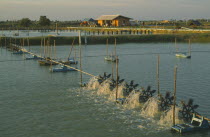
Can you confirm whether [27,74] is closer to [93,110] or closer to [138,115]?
[93,110]

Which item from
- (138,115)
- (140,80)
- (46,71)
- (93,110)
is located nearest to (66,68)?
(46,71)

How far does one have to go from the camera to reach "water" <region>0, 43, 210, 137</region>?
19.1 m

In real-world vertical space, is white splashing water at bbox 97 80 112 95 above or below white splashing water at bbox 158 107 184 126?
above

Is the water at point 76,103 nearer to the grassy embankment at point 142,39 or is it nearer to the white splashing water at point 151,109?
the white splashing water at point 151,109

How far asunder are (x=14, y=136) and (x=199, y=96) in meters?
15.6

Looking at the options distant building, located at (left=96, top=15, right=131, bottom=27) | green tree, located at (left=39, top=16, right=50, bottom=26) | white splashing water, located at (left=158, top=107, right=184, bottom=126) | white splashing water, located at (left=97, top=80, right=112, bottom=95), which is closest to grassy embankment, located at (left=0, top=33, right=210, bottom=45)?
distant building, located at (left=96, top=15, right=131, bottom=27)

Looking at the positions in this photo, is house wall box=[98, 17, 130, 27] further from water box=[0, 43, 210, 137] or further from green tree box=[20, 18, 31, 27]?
water box=[0, 43, 210, 137]

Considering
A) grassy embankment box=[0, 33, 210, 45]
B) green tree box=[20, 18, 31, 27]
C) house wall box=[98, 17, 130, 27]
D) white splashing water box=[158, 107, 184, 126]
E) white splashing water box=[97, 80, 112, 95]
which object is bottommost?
white splashing water box=[158, 107, 184, 126]

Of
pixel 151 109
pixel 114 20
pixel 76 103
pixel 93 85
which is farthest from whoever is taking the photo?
pixel 114 20

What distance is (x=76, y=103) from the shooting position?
80.9ft

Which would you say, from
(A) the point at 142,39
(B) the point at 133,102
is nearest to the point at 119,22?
(A) the point at 142,39

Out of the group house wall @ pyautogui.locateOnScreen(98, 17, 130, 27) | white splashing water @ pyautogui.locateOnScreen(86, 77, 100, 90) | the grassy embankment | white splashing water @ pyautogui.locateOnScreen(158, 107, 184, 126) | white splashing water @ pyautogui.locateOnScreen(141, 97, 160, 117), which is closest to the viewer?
white splashing water @ pyautogui.locateOnScreen(158, 107, 184, 126)

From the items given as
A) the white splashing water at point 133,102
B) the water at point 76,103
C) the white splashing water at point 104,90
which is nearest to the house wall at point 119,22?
the water at point 76,103

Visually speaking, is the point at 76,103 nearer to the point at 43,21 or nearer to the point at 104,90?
the point at 104,90
